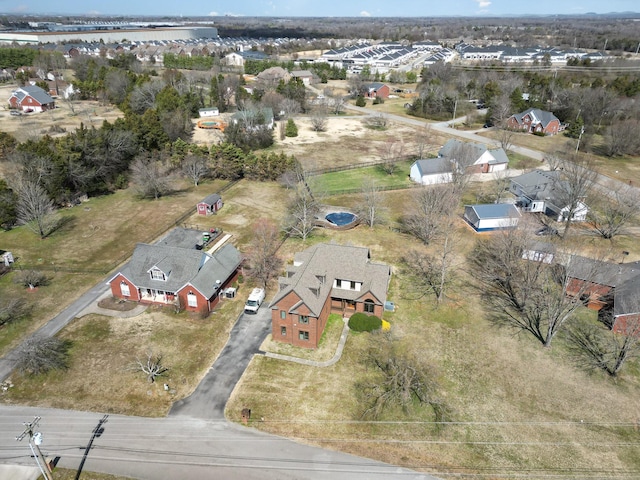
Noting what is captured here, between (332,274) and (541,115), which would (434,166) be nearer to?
(332,274)

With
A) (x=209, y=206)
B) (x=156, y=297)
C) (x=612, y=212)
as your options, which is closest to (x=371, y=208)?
(x=209, y=206)

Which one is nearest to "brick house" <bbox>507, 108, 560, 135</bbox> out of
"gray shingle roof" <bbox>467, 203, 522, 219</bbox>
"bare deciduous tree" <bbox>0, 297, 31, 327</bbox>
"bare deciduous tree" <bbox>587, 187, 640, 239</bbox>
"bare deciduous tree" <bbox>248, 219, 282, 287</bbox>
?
"bare deciduous tree" <bbox>587, 187, 640, 239</bbox>

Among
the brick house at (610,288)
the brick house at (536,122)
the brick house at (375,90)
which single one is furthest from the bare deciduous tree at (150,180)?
the brick house at (375,90)

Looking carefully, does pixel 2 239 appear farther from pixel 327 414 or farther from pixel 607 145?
pixel 607 145

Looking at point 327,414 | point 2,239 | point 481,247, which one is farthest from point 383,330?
point 2,239

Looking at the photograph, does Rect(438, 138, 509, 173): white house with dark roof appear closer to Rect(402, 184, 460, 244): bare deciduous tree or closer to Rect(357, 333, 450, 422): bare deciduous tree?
Rect(402, 184, 460, 244): bare deciduous tree

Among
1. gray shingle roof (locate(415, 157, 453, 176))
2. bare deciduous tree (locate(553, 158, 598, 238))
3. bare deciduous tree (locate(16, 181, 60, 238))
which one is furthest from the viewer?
gray shingle roof (locate(415, 157, 453, 176))
